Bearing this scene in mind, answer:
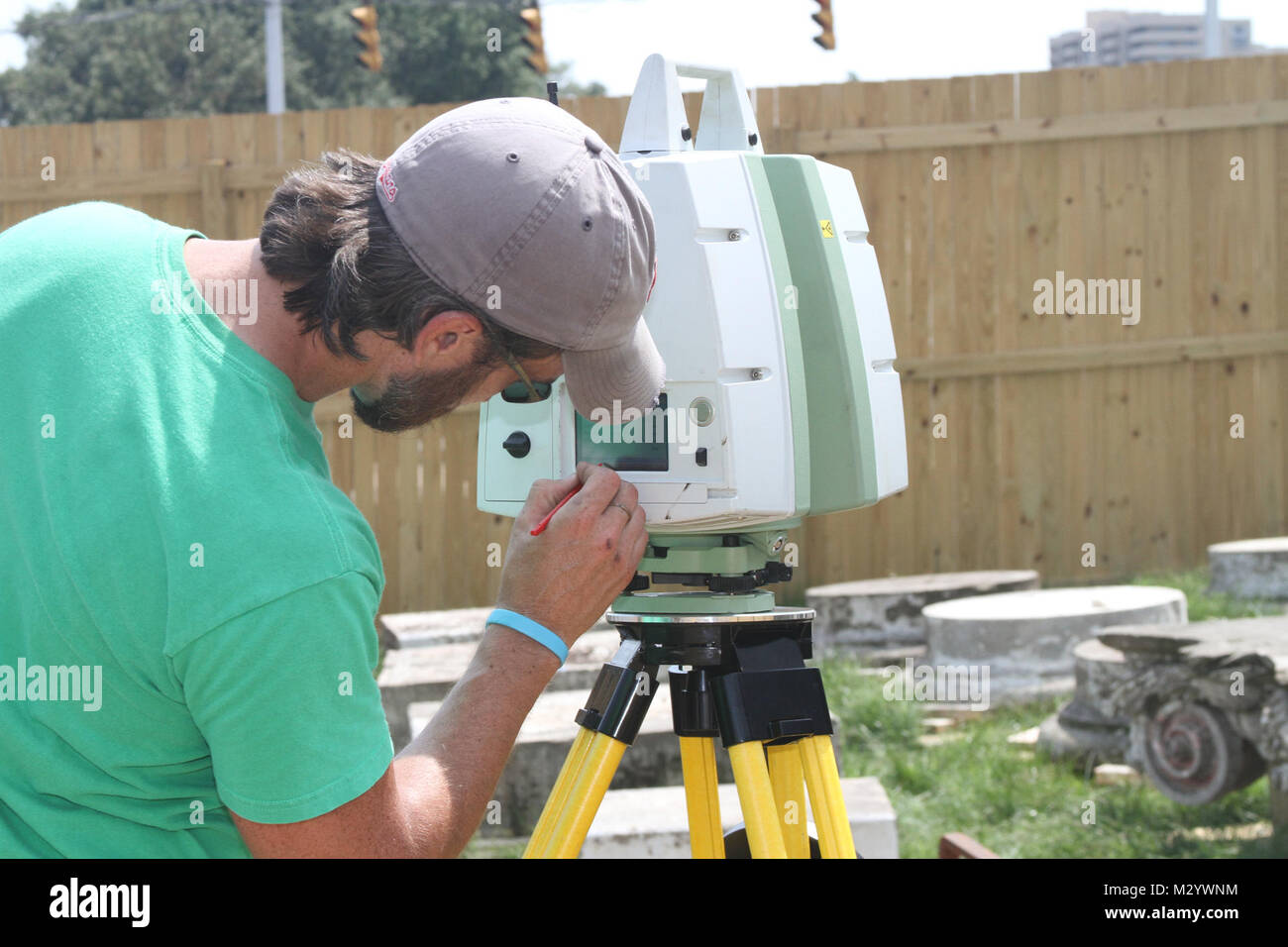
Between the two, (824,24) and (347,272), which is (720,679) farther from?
(824,24)

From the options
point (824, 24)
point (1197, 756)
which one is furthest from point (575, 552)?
point (824, 24)

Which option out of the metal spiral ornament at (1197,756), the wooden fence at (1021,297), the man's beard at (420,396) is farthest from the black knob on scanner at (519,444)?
the wooden fence at (1021,297)

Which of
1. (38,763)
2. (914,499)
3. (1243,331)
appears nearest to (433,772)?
(38,763)

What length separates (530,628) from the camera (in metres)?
1.46

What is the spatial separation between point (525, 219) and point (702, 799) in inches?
39.6

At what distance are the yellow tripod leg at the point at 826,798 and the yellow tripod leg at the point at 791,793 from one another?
1.7 inches

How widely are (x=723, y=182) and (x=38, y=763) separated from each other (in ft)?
3.47

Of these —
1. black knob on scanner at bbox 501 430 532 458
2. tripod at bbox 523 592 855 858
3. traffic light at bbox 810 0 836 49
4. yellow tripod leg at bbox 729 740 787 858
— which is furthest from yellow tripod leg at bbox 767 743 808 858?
traffic light at bbox 810 0 836 49

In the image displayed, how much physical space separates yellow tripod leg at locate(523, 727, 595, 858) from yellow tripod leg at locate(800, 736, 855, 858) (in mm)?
312

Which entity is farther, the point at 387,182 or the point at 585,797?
the point at 585,797

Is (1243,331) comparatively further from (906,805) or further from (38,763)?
(38,763)

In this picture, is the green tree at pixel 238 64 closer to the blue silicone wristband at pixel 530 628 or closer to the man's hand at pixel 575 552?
the man's hand at pixel 575 552

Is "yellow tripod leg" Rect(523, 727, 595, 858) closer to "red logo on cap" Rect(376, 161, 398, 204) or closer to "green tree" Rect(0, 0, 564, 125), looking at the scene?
"red logo on cap" Rect(376, 161, 398, 204)

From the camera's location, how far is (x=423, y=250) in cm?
127
